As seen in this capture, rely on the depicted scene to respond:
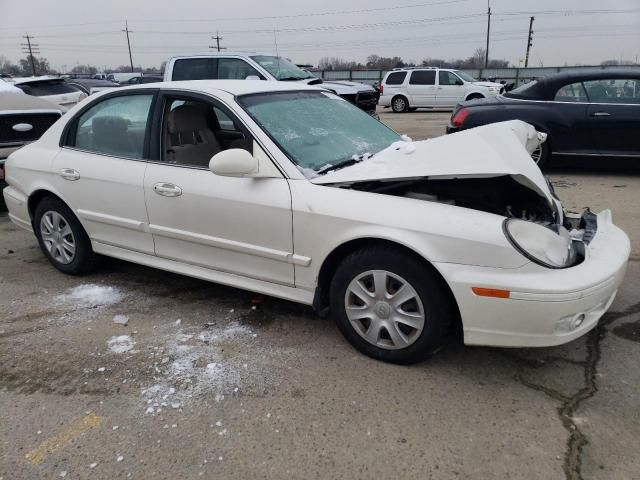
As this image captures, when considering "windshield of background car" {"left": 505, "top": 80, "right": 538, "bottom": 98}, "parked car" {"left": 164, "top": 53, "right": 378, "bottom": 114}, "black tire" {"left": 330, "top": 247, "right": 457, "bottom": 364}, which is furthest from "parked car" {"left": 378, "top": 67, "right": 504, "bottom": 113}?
"black tire" {"left": 330, "top": 247, "right": 457, "bottom": 364}

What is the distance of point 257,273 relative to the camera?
129 inches

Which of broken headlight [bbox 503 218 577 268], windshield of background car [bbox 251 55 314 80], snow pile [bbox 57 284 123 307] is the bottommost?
snow pile [bbox 57 284 123 307]

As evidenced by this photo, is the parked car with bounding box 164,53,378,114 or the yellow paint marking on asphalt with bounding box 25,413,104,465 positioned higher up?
the parked car with bounding box 164,53,378,114

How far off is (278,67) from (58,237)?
7.31 metres

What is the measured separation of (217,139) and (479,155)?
6.95 ft

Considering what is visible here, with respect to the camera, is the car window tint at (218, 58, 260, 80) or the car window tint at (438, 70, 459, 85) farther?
the car window tint at (438, 70, 459, 85)

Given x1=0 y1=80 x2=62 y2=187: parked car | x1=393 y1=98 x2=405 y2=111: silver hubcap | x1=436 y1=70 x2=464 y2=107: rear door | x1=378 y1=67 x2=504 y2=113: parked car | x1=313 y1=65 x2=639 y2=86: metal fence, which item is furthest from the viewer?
x1=313 y1=65 x2=639 y2=86: metal fence

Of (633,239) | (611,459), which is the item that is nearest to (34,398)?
(611,459)

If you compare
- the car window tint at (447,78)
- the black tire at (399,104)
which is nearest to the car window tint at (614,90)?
the car window tint at (447,78)

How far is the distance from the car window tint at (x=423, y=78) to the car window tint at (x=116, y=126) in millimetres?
18490

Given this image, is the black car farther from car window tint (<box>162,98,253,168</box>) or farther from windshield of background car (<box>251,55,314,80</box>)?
car window tint (<box>162,98,253,168</box>)

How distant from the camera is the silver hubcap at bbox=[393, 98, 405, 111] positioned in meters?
21.4

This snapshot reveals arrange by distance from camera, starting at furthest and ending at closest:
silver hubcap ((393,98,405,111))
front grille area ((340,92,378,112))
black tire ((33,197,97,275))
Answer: silver hubcap ((393,98,405,111)), front grille area ((340,92,378,112)), black tire ((33,197,97,275))

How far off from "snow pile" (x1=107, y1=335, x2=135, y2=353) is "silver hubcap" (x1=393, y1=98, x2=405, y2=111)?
19617 mm
